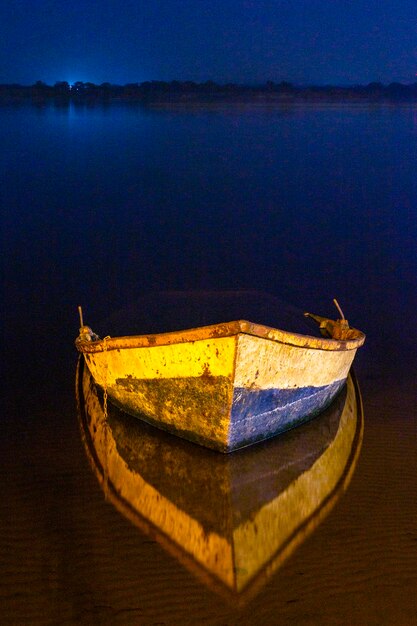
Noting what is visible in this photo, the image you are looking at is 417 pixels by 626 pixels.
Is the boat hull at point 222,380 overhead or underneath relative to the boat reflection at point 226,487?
overhead

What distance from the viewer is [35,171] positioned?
2275 cm

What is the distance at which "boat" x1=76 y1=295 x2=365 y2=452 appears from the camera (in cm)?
465


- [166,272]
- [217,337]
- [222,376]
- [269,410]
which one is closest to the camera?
[217,337]

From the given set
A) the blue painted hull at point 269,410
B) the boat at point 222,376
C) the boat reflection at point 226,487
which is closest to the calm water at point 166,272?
the boat reflection at point 226,487

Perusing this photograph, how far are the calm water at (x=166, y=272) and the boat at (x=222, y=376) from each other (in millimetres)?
676

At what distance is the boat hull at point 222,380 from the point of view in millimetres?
4672

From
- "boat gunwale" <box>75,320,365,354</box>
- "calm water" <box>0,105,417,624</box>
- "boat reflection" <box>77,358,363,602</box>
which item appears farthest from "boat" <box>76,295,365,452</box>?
"calm water" <box>0,105,417,624</box>

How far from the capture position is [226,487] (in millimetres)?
4812

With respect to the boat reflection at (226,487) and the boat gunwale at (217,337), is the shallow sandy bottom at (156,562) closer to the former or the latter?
the boat reflection at (226,487)

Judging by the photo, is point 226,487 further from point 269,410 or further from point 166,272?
point 166,272

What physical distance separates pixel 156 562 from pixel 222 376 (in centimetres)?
135

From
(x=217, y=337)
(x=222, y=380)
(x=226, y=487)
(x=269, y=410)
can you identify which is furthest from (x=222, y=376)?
(x=226, y=487)

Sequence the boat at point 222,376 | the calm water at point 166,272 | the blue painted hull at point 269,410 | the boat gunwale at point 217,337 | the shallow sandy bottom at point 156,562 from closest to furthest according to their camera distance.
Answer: the shallow sandy bottom at point 156,562
the calm water at point 166,272
the boat gunwale at point 217,337
the boat at point 222,376
the blue painted hull at point 269,410

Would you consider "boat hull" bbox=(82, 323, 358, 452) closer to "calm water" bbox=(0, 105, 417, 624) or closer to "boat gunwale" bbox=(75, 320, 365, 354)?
"boat gunwale" bbox=(75, 320, 365, 354)
